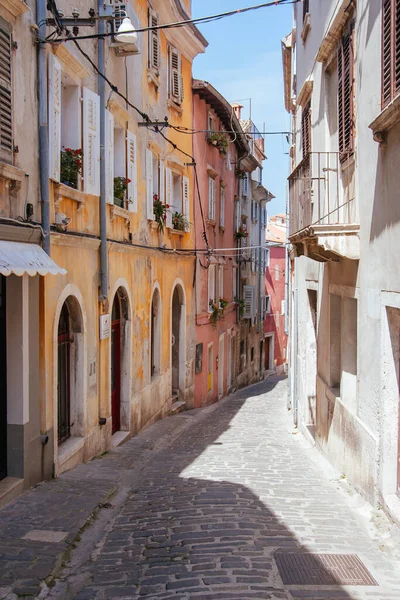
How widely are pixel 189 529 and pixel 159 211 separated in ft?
32.1

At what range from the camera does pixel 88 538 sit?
23.0 feet

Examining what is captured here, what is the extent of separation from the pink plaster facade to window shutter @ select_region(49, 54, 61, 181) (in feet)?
38.9

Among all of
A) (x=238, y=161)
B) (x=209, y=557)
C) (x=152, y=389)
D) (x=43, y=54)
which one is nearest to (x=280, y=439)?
(x=152, y=389)

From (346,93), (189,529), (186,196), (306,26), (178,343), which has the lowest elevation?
(189,529)

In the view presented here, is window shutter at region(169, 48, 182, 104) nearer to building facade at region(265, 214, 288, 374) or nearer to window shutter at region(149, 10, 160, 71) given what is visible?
window shutter at region(149, 10, 160, 71)

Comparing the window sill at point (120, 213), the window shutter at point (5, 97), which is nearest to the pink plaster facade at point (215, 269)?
the window sill at point (120, 213)

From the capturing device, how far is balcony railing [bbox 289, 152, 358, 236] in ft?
31.8

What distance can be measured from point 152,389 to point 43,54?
29.3 ft

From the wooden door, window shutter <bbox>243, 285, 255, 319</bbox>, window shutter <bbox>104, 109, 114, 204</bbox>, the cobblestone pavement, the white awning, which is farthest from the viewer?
window shutter <bbox>243, 285, 255, 319</bbox>

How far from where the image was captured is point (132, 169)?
13.2 m

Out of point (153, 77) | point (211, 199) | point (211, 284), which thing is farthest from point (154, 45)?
point (211, 284)

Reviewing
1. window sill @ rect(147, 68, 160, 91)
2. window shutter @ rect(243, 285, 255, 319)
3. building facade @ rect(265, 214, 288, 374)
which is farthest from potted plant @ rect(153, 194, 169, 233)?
building facade @ rect(265, 214, 288, 374)

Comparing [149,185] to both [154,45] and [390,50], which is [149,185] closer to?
[154,45]

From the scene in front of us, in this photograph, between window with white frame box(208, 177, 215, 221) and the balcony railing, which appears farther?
window with white frame box(208, 177, 215, 221)
